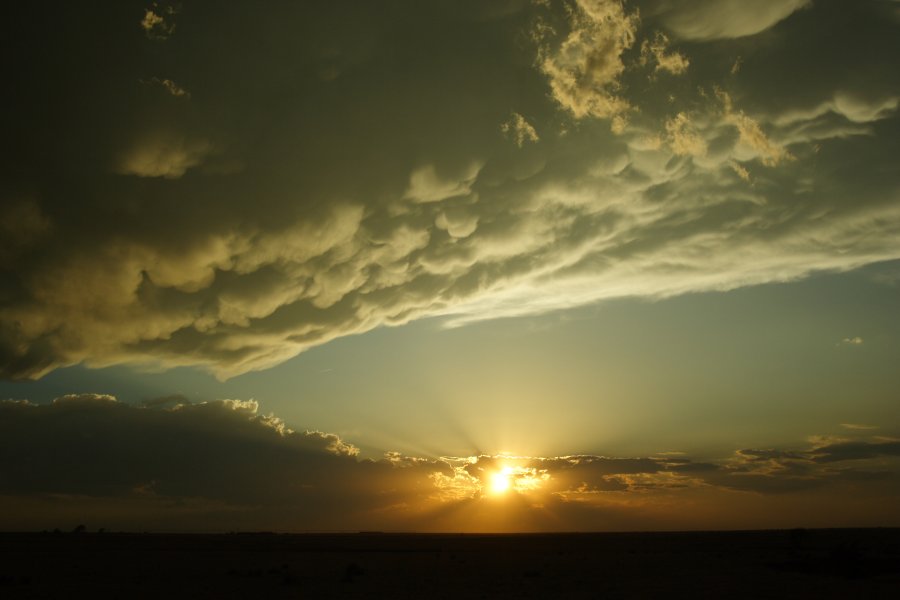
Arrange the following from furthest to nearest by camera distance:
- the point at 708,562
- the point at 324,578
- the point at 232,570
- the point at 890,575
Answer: the point at 708,562 < the point at 232,570 < the point at 324,578 < the point at 890,575

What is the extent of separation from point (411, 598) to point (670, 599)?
14792mm

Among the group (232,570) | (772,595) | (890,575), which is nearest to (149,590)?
(232,570)

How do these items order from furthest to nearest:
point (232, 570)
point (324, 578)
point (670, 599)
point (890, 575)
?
point (232, 570)
point (324, 578)
point (890, 575)
point (670, 599)

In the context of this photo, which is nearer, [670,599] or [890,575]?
[670,599]

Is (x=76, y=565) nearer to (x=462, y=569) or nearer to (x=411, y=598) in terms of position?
(x=462, y=569)

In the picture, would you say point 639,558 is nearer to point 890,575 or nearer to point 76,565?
point 890,575

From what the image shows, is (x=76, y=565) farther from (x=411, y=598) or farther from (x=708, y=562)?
(x=708, y=562)

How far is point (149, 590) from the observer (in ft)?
128

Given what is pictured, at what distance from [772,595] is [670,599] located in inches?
267

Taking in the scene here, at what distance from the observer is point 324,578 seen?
45750 millimetres

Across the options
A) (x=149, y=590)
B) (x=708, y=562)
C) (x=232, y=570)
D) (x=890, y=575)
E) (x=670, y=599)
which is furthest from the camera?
(x=708, y=562)

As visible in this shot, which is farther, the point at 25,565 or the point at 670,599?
the point at 25,565

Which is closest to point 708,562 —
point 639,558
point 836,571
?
point 639,558

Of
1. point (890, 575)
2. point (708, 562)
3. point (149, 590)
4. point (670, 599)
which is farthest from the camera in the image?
point (708, 562)
